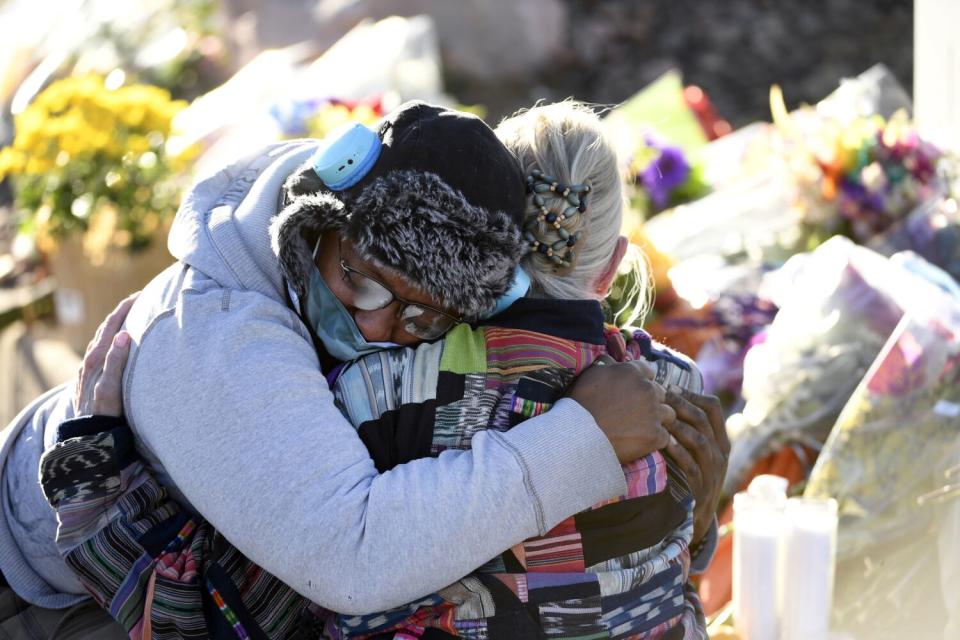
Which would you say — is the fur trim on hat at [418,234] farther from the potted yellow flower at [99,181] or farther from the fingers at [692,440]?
the potted yellow flower at [99,181]

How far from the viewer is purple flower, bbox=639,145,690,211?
4.37 metres

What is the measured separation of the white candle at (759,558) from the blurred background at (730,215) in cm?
15

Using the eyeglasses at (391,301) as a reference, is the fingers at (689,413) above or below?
below

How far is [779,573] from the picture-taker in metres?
2.25

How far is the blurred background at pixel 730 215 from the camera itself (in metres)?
2.51

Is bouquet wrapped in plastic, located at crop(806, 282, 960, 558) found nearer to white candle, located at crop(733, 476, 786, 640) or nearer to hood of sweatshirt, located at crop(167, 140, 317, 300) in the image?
white candle, located at crop(733, 476, 786, 640)

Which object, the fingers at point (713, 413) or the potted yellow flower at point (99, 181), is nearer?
the fingers at point (713, 413)

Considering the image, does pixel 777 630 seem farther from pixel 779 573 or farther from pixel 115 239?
pixel 115 239

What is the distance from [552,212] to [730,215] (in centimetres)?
242

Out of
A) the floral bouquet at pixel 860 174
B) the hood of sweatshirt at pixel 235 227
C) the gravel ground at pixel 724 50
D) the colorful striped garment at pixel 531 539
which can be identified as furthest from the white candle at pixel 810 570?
the gravel ground at pixel 724 50

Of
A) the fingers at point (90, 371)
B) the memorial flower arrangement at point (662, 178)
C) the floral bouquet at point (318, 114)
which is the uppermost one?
the fingers at point (90, 371)

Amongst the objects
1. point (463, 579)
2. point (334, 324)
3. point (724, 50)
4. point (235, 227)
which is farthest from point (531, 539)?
point (724, 50)

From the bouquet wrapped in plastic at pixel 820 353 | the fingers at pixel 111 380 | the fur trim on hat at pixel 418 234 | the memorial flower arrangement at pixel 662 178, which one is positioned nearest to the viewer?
the fur trim on hat at pixel 418 234

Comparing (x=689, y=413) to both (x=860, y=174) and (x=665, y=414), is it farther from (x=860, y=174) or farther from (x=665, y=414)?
(x=860, y=174)
